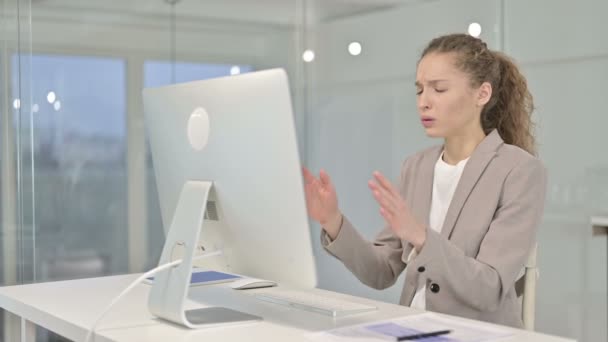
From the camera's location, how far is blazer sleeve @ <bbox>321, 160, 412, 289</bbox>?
2268 millimetres

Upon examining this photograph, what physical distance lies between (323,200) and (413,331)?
511 mm

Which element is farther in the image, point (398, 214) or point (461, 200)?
point (461, 200)

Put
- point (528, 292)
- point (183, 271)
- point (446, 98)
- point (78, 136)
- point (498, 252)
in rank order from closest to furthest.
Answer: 1. point (183, 271)
2. point (498, 252)
3. point (528, 292)
4. point (446, 98)
5. point (78, 136)

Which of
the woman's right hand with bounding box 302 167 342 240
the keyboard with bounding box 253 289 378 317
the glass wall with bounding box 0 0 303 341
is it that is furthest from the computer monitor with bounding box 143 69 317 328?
the glass wall with bounding box 0 0 303 341

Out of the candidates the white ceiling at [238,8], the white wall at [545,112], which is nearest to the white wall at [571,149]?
the white wall at [545,112]

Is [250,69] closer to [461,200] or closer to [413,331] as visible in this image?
[461,200]

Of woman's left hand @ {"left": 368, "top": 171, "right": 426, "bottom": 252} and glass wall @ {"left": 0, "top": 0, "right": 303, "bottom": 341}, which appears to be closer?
woman's left hand @ {"left": 368, "top": 171, "right": 426, "bottom": 252}

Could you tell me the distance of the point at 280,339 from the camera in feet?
5.46

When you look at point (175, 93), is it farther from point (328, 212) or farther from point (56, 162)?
point (56, 162)

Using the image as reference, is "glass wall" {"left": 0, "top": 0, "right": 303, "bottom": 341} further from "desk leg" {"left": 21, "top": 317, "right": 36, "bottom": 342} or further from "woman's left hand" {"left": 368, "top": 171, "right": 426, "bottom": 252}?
"woman's left hand" {"left": 368, "top": 171, "right": 426, "bottom": 252}

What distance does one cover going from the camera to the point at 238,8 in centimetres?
414

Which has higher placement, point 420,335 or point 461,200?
point 461,200

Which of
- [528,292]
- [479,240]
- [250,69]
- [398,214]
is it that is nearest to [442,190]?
[479,240]

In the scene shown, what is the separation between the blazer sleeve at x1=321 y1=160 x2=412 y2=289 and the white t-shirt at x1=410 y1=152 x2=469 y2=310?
100 mm
